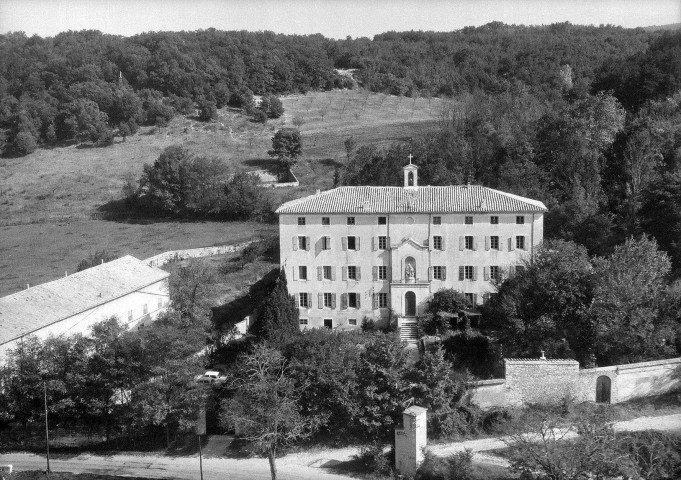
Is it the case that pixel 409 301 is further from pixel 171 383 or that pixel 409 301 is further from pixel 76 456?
pixel 76 456

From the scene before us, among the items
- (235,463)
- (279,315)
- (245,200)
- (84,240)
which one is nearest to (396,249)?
(279,315)

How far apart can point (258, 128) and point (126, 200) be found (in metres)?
25.8

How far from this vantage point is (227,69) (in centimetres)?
11406

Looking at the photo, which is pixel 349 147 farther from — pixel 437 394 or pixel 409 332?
pixel 437 394

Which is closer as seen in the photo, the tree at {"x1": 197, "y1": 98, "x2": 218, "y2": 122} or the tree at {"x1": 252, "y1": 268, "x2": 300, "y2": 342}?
the tree at {"x1": 252, "y1": 268, "x2": 300, "y2": 342}

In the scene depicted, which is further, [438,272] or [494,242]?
[438,272]

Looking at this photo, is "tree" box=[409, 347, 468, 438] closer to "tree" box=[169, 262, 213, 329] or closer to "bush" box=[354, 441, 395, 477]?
"bush" box=[354, 441, 395, 477]

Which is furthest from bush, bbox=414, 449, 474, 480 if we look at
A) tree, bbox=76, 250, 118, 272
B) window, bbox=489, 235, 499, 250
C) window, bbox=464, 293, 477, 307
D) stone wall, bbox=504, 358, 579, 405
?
tree, bbox=76, 250, 118, 272

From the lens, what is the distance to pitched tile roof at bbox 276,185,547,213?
4428 centimetres

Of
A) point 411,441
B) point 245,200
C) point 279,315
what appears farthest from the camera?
point 245,200

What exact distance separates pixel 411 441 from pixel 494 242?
18086mm

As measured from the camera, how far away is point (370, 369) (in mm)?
31359

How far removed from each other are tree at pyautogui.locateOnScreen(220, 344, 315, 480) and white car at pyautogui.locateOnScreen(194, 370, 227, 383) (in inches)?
178

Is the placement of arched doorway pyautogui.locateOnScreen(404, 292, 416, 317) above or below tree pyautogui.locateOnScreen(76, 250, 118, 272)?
below
